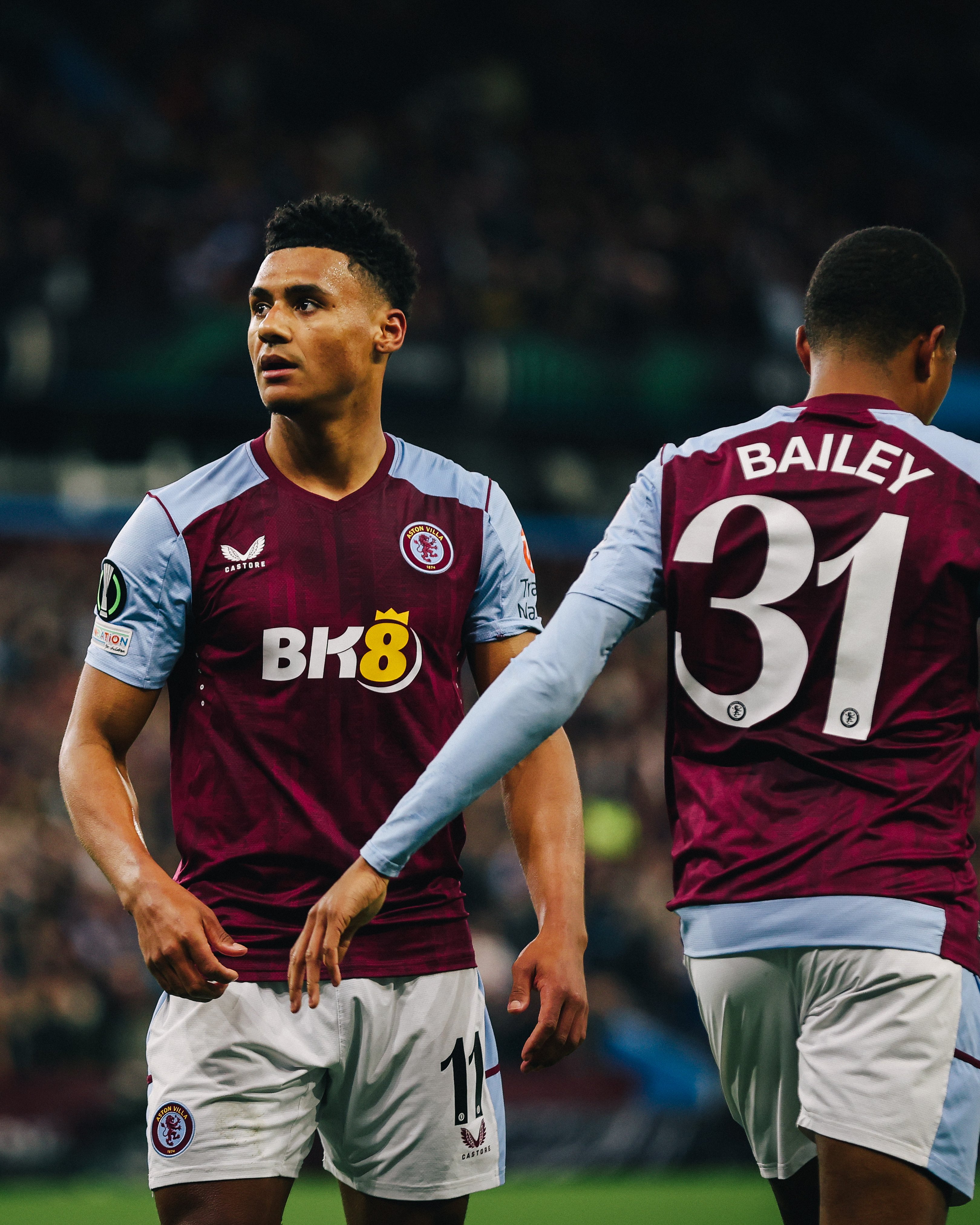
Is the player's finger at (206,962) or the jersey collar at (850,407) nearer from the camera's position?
the jersey collar at (850,407)

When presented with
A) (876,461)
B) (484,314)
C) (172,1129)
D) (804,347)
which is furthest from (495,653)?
(484,314)

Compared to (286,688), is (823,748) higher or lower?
lower

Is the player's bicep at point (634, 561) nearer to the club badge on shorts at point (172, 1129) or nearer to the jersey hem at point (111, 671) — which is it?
the jersey hem at point (111, 671)

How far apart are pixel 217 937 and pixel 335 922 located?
1.17ft

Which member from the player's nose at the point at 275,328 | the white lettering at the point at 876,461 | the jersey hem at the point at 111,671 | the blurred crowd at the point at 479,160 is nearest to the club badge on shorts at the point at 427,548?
the player's nose at the point at 275,328

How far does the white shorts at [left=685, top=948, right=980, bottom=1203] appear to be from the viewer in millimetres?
2160

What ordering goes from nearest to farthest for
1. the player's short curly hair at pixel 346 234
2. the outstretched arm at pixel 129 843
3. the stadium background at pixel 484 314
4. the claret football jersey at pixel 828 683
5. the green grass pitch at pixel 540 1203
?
the claret football jersey at pixel 828 683
the outstretched arm at pixel 129 843
the player's short curly hair at pixel 346 234
the green grass pitch at pixel 540 1203
the stadium background at pixel 484 314

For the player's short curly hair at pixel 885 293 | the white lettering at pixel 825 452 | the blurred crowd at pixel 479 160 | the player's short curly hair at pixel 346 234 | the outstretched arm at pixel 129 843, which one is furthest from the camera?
the blurred crowd at pixel 479 160

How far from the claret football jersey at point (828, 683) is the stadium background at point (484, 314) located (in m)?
5.37

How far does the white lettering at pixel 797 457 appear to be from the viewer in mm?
2379

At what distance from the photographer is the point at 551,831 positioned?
292 centimetres

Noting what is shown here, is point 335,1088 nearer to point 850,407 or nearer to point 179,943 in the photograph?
point 179,943

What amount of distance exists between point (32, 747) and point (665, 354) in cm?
575

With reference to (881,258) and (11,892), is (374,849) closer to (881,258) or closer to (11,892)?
(881,258)
